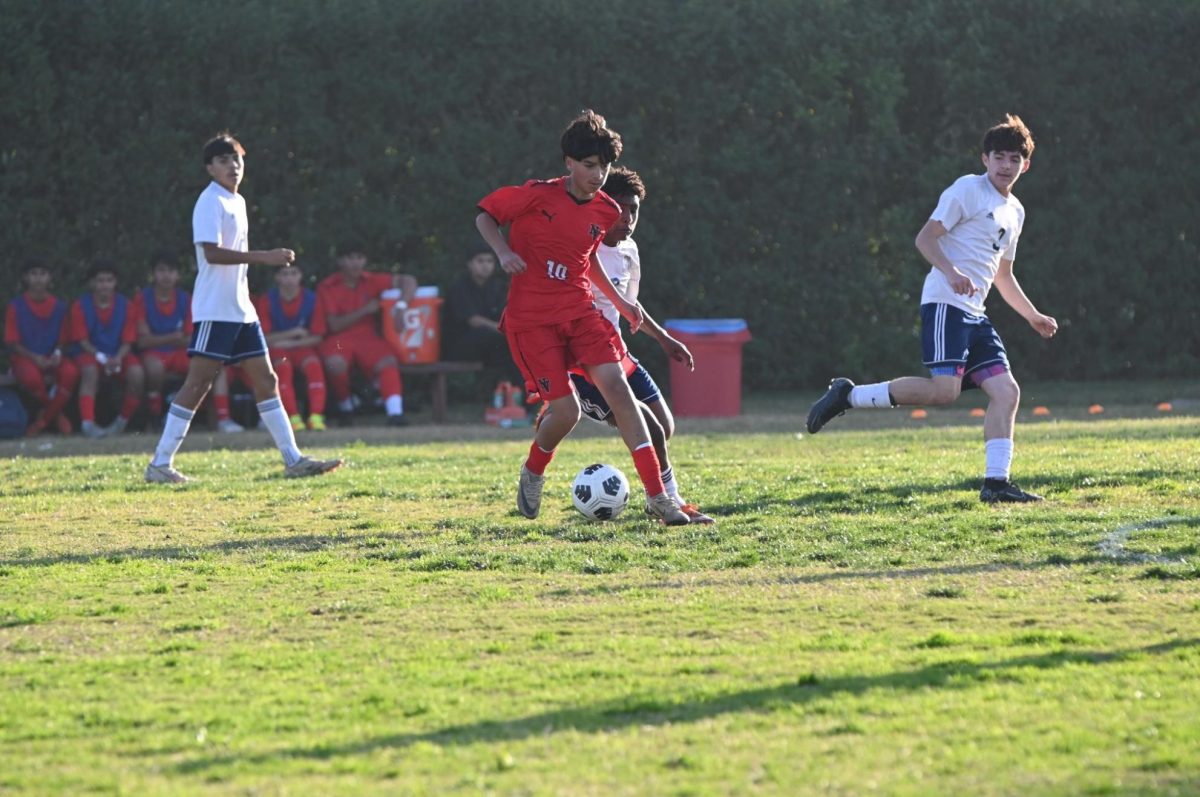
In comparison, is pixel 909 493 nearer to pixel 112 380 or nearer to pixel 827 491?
pixel 827 491

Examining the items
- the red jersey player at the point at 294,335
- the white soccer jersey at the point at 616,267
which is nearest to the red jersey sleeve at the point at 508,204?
the white soccer jersey at the point at 616,267

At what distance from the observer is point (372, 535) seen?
8797mm

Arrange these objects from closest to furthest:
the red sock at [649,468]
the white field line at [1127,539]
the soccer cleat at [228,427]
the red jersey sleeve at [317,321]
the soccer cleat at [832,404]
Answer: the white field line at [1127,539] → the red sock at [649,468] → the soccer cleat at [832,404] → the soccer cleat at [228,427] → the red jersey sleeve at [317,321]

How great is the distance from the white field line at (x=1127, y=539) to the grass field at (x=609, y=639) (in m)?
0.03

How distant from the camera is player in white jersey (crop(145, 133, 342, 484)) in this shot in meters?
11.2

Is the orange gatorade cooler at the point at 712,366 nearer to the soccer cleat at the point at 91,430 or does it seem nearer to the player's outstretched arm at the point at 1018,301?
the soccer cleat at the point at 91,430

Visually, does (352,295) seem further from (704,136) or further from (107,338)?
(704,136)

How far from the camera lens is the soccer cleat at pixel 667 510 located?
8703 millimetres

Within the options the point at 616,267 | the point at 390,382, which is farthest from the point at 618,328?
the point at 390,382

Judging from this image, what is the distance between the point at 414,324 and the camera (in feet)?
55.4

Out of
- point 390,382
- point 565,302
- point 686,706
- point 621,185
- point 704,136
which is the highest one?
point 704,136

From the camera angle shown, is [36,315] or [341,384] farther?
[341,384]

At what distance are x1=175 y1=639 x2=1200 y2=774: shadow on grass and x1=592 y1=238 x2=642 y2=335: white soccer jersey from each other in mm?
4244

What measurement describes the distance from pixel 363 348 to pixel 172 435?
546cm
